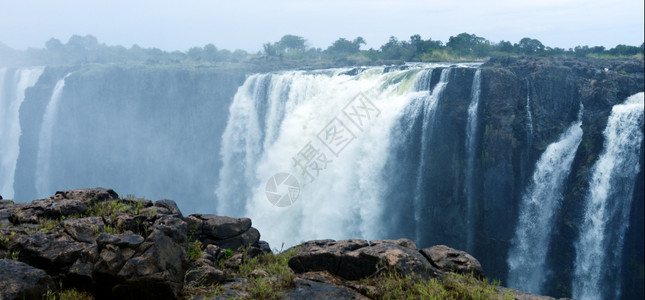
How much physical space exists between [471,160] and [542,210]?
352 centimetres

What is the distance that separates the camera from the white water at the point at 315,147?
21406 mm

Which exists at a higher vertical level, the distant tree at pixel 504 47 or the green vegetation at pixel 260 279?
the distant tree at pixel 504 47

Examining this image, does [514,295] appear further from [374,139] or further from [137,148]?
[137,148]

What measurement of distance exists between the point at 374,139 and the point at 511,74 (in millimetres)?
6525

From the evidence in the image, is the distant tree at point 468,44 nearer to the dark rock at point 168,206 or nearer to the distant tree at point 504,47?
the distant tree at point 504,47

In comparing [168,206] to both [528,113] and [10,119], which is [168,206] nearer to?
[528,113]

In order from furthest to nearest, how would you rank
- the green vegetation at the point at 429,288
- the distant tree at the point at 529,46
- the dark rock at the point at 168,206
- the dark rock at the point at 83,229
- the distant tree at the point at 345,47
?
the distant tree at the point at 345,47
the distant tree at the point at 529,46
the dark rock at the point at 168,206
the dark rock at the point at 83,229
the green vegetation at the point at 429,288

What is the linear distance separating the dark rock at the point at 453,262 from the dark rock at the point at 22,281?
5.04m

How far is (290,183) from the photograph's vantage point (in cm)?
2602

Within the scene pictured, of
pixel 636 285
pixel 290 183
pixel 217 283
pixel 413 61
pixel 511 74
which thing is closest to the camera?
pixel 217 283

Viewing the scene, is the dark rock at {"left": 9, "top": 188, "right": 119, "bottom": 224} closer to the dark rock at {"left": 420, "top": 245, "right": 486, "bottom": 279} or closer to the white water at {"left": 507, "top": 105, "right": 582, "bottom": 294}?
the dark rock at {"left": 420, "top": 245, "right": 486, "bottom": 279}

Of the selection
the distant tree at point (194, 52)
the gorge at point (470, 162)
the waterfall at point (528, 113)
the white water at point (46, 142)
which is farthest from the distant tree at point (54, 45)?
the waterfall at point (528, 113)

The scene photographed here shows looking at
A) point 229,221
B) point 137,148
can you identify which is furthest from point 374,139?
point 137,148

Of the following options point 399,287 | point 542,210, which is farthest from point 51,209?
point 542,210
